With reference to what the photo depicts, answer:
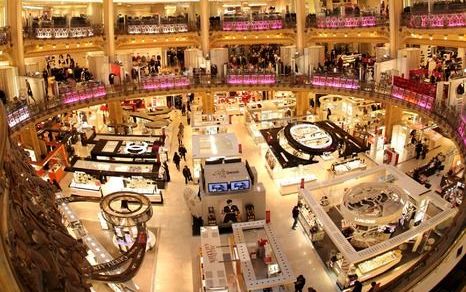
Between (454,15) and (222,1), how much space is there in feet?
60.4

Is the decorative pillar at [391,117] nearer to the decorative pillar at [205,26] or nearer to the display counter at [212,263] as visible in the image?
the decorative pillar at [205,26]

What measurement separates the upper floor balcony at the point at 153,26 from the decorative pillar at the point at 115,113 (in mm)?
4938

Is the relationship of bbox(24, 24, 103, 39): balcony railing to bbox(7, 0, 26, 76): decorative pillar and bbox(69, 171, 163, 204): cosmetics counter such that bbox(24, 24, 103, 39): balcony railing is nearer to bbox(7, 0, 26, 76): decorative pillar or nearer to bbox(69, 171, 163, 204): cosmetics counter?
bbox(7, 0, 26, 76): decorative pillar

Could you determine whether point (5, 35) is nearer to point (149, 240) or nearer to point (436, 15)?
point (149, 240)

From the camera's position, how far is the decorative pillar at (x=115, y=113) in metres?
29.6

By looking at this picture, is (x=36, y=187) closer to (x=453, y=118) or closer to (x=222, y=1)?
(x=453, y=118)

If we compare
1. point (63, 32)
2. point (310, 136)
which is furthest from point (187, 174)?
point (63, 32)

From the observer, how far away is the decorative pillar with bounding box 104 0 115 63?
28280 millimetres

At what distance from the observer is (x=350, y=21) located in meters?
27.3

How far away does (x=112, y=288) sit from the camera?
11.5m

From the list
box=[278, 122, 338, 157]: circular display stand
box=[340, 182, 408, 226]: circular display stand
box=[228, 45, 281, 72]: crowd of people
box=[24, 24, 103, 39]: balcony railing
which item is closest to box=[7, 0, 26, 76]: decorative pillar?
box=[24, 24, 103, 39]: balcony railing

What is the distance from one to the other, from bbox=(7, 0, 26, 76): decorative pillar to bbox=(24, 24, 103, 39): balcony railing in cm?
92

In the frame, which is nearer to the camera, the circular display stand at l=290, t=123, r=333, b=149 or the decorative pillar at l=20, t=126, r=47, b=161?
the circular display stand at l=290, t=123, r=333, b=149

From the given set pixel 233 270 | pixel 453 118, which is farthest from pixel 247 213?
pixel 453 118
